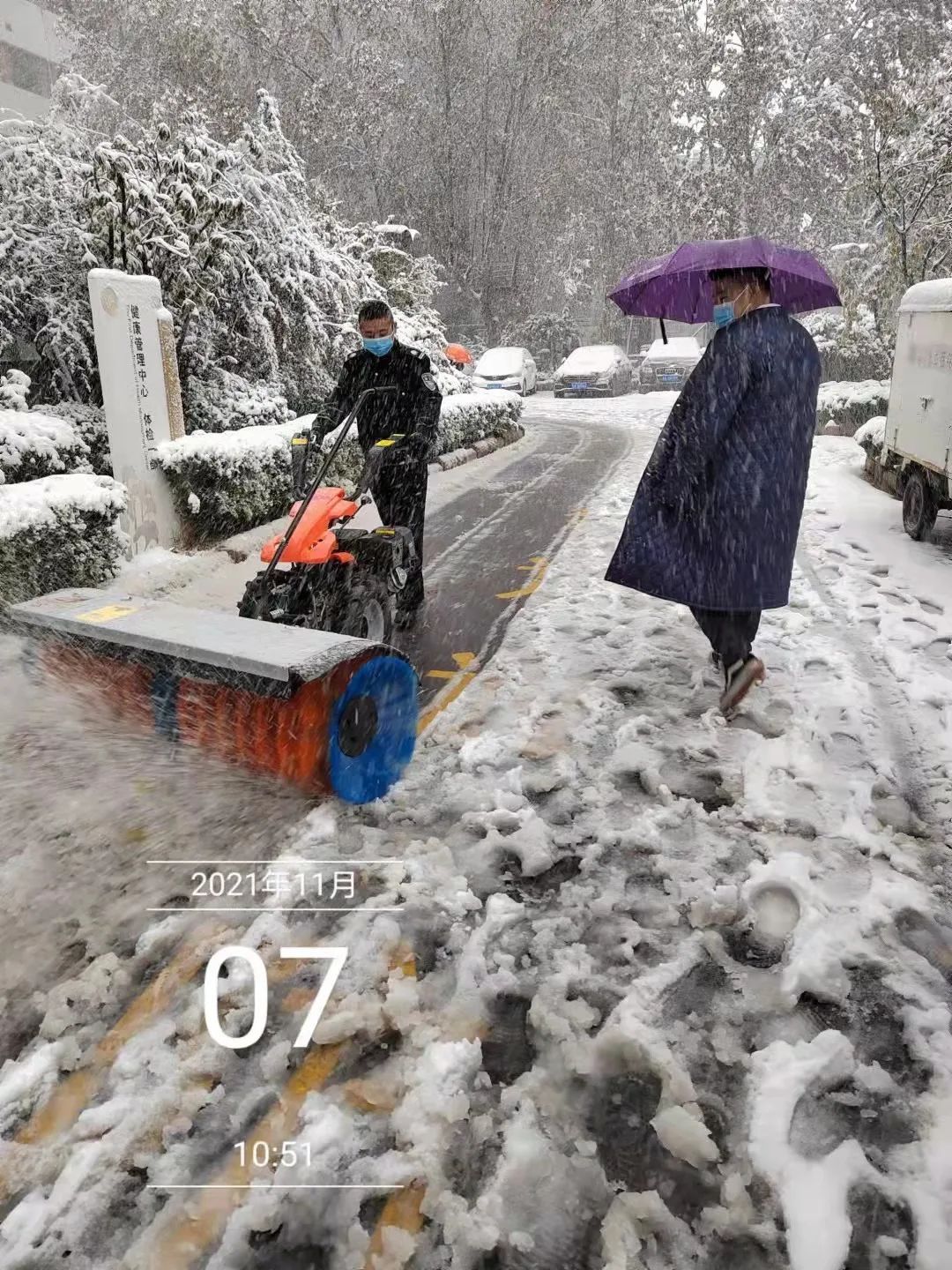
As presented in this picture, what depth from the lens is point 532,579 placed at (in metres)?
6.62

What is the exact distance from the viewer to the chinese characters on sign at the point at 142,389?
6742 millimetres

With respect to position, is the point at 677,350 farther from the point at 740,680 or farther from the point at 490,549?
the point at 740,680

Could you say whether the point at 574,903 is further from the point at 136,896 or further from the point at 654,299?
the point at 654,299

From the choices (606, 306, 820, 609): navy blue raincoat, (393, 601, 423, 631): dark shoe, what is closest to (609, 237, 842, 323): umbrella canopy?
(606, 306, 820, 609): navy blue raincoat

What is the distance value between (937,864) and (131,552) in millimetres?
5822

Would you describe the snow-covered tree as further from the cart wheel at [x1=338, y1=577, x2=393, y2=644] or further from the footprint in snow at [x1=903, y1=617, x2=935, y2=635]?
the footprint in snow at [x1=903, y1=617, x2=935, y2=635]

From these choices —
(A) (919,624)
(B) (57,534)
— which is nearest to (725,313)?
(A) (919,624)

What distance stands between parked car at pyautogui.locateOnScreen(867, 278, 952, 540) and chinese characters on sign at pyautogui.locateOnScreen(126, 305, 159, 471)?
635 cm

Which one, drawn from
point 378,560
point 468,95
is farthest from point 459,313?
point 378,560

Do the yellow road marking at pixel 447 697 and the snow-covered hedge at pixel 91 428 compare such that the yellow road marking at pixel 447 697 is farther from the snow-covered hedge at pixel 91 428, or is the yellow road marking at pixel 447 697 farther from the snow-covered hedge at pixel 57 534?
the snow-covered hedge at pixel 91 428

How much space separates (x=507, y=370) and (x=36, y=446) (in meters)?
18.4

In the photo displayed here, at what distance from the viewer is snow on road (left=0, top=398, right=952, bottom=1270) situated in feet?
5.70

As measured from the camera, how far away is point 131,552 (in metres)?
6.58

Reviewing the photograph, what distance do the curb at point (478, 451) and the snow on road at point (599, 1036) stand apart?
8.86 m
